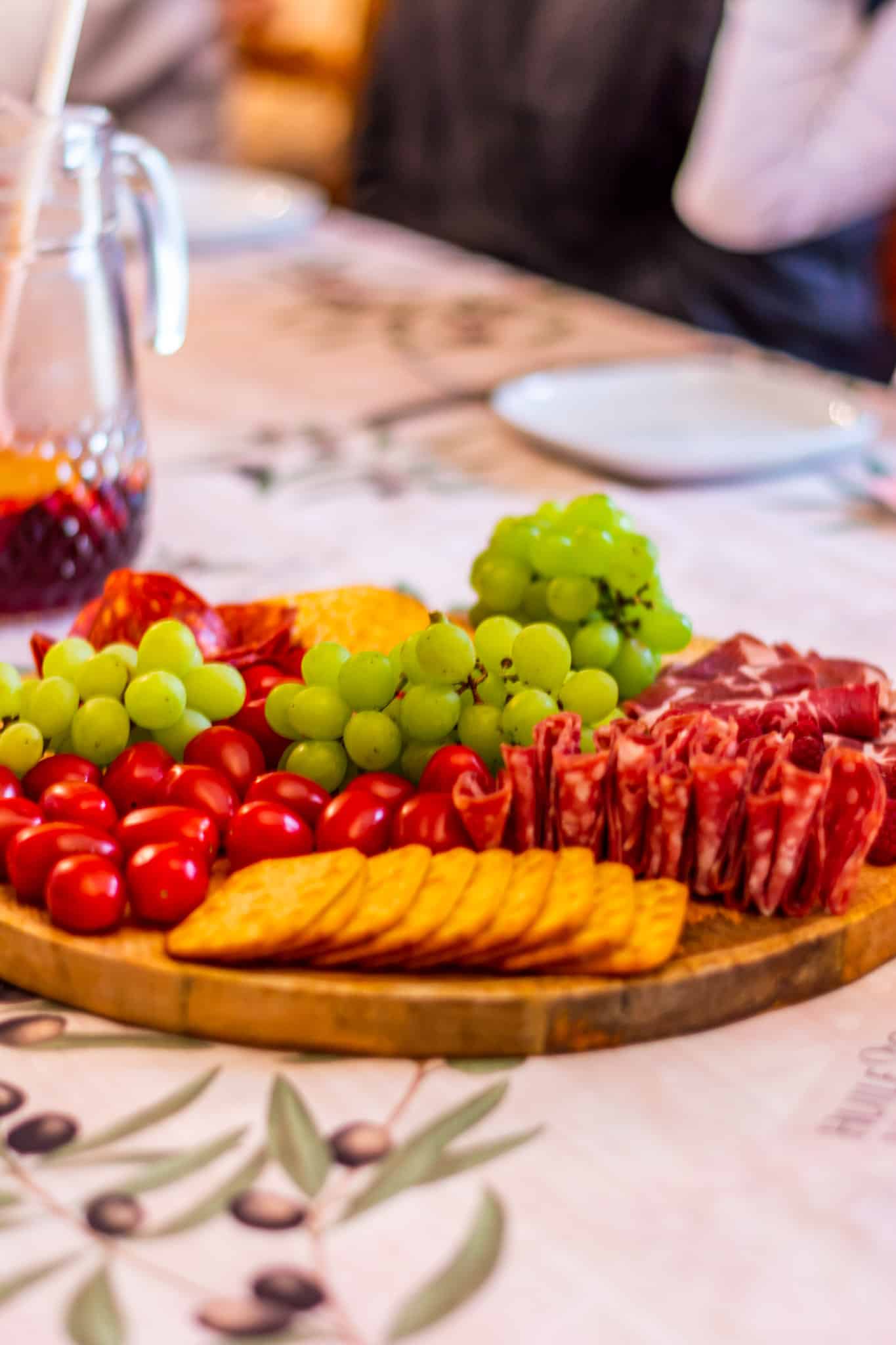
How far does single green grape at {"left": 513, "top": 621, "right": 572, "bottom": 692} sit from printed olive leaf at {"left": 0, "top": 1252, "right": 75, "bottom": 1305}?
0.36 m

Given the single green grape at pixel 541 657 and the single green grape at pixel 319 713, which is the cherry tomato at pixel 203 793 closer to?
the single green grape at pixel 319 713

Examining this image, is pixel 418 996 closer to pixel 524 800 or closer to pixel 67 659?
pixel 524 800

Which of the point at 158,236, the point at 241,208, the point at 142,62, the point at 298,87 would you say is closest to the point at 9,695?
the point at 158,236

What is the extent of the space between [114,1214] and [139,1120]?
0.18 ft

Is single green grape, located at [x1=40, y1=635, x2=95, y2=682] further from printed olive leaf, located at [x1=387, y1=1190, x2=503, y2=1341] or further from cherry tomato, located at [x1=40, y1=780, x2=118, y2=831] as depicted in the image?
printed olive leaf, located at [x1=387, y1=1190, x2=503, y2=1341]

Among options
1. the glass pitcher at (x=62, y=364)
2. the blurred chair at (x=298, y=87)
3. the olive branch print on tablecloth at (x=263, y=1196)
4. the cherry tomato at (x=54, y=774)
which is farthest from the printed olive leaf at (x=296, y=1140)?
the blurred chair at (x=298, y=87)

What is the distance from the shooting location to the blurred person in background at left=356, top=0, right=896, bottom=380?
7.50 ft

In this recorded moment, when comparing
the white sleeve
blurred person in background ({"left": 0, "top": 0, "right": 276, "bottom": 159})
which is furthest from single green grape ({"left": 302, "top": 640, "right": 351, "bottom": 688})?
blurred person in background ({"left": 0, "top": 0, "right": 276, "bottom": 159})

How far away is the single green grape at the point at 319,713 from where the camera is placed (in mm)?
757

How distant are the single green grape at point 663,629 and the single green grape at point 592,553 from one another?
35 millimetres

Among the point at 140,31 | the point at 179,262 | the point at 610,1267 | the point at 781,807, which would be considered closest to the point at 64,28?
the point at 179,262

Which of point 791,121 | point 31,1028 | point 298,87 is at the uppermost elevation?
point 791,121

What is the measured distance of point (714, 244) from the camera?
7.42 feet

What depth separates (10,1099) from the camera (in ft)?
2.01
